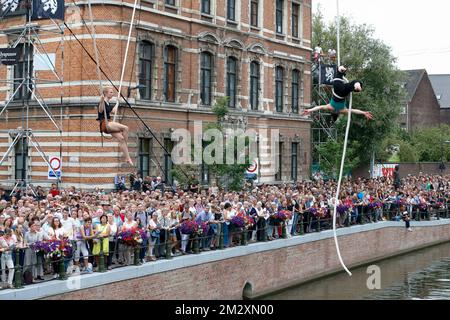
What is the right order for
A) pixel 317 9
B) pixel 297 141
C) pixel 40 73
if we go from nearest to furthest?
pixel 40 73
pixel 297 141
pixel 317 9

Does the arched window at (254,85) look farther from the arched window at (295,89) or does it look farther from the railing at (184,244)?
the railing at (184,244)

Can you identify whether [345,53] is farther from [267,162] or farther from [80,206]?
[80,206]

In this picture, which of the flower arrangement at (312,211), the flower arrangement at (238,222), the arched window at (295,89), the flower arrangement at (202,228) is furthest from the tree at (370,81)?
the flower arrangement at (202,228)

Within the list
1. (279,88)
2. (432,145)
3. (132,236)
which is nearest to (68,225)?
(132,236)

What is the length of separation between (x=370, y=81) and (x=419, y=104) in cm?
3445

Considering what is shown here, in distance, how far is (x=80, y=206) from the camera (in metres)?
20.7

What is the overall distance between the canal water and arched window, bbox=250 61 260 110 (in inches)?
508

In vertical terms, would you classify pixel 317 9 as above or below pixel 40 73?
above

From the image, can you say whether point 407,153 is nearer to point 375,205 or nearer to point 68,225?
point 375,205

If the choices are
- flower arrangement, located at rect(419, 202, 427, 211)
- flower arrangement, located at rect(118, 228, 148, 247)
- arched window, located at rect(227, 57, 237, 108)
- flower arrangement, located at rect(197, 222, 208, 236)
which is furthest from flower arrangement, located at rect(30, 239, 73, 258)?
arched window, located at rect(227, 57, 237, 108)

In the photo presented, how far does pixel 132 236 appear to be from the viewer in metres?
20.3

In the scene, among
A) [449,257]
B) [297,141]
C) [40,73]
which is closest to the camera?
[40,73]

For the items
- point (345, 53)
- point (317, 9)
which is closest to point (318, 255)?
point (345, 53)

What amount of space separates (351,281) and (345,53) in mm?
29136
